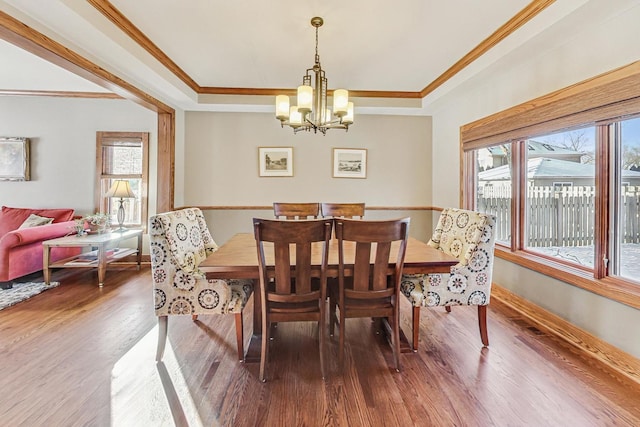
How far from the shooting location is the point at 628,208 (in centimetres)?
207

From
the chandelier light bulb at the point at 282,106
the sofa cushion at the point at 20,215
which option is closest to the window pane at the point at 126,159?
the sofa cushion at the point at 20,215

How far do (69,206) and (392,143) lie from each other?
199 inches

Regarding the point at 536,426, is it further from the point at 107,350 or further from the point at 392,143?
the point at 392,143

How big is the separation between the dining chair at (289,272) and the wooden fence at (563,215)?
2.13 meters

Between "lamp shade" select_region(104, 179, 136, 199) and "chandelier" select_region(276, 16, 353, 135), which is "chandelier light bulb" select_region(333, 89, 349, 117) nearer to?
"chandelier" select_region(276, 16, 353, 135)

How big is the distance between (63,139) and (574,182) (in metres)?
6.42

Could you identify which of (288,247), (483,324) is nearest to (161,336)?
(288,247)

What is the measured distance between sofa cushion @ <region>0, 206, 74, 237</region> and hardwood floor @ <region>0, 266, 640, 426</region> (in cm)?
196

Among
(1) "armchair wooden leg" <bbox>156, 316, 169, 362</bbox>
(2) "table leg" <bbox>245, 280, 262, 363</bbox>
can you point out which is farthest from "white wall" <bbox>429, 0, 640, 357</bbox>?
(1) "armchair wooden leg" <bbox>156, 316, 169, 362</bbox>

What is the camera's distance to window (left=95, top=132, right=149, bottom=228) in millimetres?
4504

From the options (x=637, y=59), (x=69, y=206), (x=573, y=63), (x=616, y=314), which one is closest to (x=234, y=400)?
(x=616, y=314)

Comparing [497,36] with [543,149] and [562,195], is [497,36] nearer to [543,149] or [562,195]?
[543,149]

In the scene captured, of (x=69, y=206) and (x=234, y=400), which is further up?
(x=69, y=206)

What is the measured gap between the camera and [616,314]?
2.02 m
